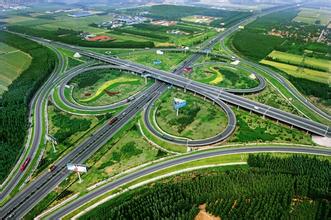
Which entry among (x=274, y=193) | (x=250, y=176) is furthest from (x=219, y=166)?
(x=274, y=193)

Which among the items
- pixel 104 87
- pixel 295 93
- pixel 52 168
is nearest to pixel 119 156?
pixel 52 168

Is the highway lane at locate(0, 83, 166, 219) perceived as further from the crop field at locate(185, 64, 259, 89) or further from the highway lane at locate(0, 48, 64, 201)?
the crop field at locate(185, 64, 259, 89)

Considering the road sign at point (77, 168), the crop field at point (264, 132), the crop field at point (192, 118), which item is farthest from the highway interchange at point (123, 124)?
the crop field at point (192, 118)

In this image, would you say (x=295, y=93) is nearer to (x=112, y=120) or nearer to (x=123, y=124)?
(x=123, y=124)

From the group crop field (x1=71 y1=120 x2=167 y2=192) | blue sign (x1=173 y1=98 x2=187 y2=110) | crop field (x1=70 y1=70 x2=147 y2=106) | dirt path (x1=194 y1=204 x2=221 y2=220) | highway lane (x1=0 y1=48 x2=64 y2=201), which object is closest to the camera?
dirt path (x1=194 y1=204 x2=221 y2=220)

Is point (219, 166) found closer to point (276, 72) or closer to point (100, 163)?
point (100, 163)

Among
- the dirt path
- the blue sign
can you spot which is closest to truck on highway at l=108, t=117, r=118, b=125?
the blue sign
